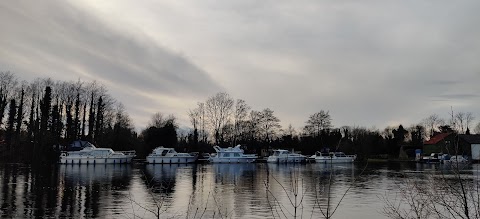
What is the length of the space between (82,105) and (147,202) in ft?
228

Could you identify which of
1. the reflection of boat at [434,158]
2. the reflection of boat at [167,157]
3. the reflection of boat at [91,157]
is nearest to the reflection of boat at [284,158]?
the reflection of boat at [167,157]

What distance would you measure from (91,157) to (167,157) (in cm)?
1356

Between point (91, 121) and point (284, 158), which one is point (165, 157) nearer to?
point (91, 121)

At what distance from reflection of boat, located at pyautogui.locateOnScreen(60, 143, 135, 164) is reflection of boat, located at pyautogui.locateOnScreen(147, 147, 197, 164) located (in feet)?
16.9

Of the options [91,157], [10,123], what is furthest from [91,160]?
[10,123]

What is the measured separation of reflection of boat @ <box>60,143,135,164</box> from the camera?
249ft

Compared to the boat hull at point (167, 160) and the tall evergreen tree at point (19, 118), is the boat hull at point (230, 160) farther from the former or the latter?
the tall evergreen tree at point (19, 118)

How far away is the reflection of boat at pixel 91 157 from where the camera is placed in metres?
75.9

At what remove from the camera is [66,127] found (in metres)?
85.8

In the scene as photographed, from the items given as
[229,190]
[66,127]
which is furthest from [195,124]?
[229,190]

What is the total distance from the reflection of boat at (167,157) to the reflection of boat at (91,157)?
515 centimetres

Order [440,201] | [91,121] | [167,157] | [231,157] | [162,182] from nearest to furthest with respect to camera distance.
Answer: [440,201] < [162,182] < [167,157] < [231,157] < [91,121]

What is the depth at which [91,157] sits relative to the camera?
76500 mm

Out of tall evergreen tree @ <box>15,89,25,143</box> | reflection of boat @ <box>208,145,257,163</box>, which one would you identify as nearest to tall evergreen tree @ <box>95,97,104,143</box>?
tall evergreen tree @ <box>15,89,25,143</box>
